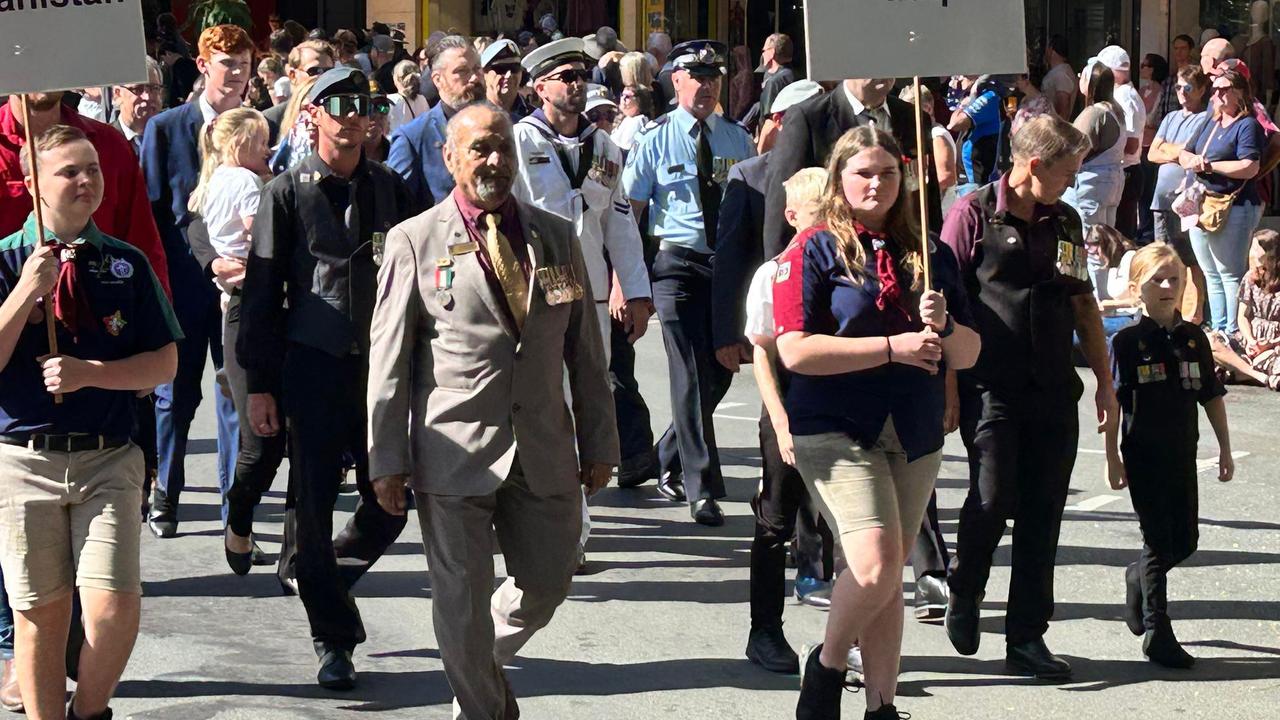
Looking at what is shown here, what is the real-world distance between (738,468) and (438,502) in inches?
200

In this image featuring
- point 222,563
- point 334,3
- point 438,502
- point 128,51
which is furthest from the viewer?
point 334,3

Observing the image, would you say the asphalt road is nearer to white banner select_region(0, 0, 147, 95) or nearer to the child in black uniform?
the child in black uniform

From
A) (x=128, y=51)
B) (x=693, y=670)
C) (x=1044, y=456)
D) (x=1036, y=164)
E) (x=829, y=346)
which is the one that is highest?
(x=128, y=51)

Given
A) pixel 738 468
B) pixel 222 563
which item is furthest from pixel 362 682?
pixel 738 468

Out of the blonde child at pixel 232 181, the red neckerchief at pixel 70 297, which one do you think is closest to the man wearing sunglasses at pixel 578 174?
the blonde child at pixel 232 181

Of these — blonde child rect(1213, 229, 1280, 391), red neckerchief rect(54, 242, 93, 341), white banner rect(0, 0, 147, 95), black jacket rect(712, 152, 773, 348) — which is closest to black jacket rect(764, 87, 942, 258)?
black jacket rect(712, 152, 773, 348)

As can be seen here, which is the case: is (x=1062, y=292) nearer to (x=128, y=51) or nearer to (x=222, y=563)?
(x=128, y=51)

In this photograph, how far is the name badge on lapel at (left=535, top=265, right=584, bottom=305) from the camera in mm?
5453

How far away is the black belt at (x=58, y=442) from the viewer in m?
5.41

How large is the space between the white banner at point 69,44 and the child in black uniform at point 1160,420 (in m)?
3.48

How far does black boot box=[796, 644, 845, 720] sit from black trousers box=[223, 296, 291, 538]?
2385 millimetres

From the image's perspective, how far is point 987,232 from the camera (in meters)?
6.54

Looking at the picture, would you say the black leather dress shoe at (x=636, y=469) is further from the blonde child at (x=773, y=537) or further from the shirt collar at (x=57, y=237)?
the shirt collar at (x=57, y=237)

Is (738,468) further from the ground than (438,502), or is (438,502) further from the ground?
(438,502)
